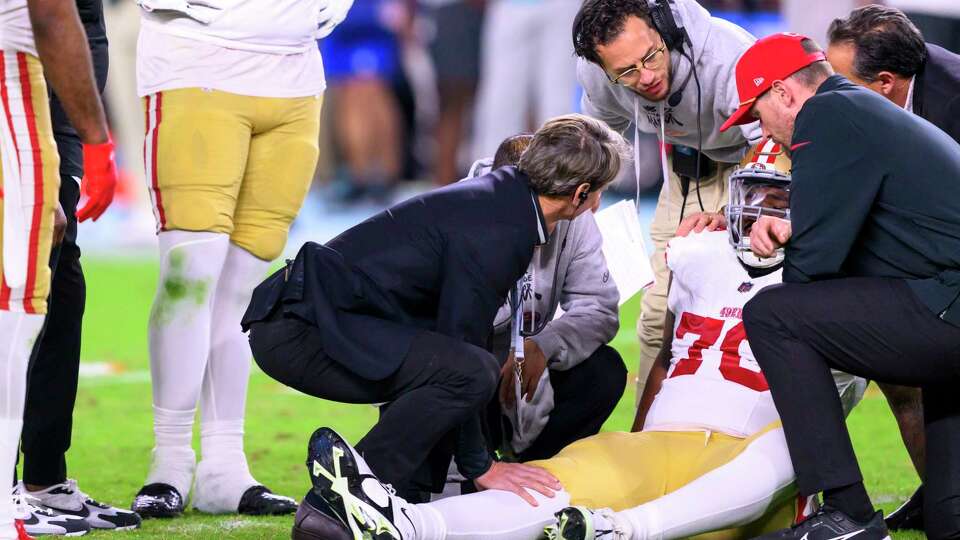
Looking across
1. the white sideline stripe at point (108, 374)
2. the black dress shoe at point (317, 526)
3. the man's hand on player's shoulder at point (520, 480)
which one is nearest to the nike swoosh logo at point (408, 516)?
the black dress shoe at point (317, 526)

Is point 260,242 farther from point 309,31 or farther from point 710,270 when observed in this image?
point 710,270

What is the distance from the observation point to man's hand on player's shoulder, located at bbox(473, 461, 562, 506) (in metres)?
3.37

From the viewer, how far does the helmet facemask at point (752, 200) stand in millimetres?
3582

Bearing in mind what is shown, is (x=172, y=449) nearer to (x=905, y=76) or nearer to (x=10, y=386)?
(x=10, y=386)

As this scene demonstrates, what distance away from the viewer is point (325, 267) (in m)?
3.47

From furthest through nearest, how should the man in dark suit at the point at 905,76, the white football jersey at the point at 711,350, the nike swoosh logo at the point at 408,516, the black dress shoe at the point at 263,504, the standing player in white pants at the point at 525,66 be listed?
1. the standing player in white pants at the point at 525,66
2. the black dress shoe at the point at 263,504
3. the man in dark suit at the point at 905,76
4. the white football jersey at the point at 711,350
5. the nike swoosh logo at the point at 408,516

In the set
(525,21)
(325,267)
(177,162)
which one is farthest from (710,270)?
(525,21)

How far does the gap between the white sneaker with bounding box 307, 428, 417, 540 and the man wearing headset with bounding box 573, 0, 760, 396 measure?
1.22 metres

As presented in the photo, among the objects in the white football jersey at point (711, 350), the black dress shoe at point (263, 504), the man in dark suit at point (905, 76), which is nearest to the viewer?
the white football jersey at point (711, 350)

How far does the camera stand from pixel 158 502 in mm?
3885

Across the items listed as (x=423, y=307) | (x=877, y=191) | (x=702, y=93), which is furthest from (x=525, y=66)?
(x=877, y=191)

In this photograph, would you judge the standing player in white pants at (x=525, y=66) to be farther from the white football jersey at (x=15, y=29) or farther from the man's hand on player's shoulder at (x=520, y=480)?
the white football jersey at (x=15, y=29)

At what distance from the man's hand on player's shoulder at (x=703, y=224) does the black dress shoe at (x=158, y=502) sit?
147 centimetres

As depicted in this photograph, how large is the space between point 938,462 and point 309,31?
1.97 meters
